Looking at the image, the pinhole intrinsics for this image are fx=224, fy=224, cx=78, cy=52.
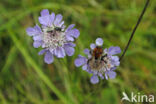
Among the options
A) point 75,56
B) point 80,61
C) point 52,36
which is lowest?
point 75,56

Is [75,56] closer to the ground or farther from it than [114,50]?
closer to the ground

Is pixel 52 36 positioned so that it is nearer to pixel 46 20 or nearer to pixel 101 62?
pixel 46 20

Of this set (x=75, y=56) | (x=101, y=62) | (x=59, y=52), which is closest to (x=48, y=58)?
(x=59, y=52)

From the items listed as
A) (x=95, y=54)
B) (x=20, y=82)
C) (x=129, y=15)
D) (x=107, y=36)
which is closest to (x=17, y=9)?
(x=20, y=82)

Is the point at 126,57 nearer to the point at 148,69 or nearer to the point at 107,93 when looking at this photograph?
the point at 148,69

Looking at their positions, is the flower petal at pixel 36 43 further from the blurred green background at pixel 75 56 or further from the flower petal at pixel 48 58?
the blurred green background at pixel 75 56

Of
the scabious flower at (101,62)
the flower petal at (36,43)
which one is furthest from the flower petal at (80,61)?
the flower petal at (36,43)

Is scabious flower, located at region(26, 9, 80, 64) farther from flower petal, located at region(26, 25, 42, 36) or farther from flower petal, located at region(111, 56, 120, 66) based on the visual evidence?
flower petal, located at region(111, 56, 120, 66)
